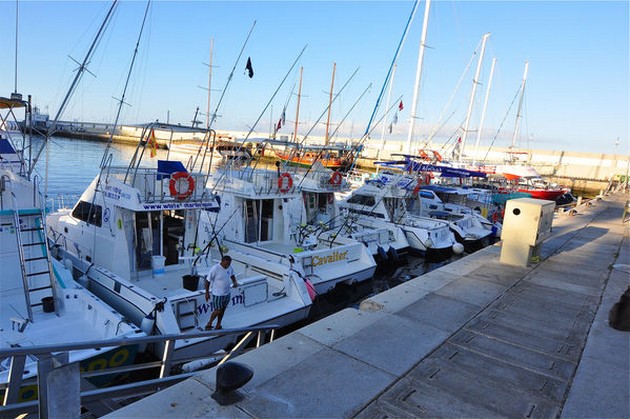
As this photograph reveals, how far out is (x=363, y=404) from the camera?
3773mm

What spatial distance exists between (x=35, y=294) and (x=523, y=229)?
959 cm

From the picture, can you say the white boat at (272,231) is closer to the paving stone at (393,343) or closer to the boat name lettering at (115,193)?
the boat name lettering at (115,193)

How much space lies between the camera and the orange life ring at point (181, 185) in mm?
8708

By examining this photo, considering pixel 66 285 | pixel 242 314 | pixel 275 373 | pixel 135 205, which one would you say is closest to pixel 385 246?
A: pixel 242 314

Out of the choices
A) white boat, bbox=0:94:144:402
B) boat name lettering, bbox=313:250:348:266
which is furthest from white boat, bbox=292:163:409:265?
white boat, bbox=0:94:144:402

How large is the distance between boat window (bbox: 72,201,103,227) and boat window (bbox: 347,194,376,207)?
39.2 ft

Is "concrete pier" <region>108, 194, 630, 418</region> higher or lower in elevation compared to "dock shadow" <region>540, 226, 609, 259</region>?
higher

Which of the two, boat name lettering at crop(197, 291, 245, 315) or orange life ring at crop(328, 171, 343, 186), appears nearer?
boat name lettering at crop(197, 291, 245, 315)

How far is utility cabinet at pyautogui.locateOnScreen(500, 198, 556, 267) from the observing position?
357 inches

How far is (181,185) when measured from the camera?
8.82 metres

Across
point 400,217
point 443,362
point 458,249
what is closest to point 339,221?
point 400,217

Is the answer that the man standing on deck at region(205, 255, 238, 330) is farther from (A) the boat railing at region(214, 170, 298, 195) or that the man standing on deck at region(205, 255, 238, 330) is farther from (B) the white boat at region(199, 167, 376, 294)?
(A) the boat railing at region(214, 170, 298, 195)

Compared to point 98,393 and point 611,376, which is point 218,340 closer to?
point 98,393

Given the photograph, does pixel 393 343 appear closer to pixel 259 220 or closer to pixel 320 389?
pixel 320 389
